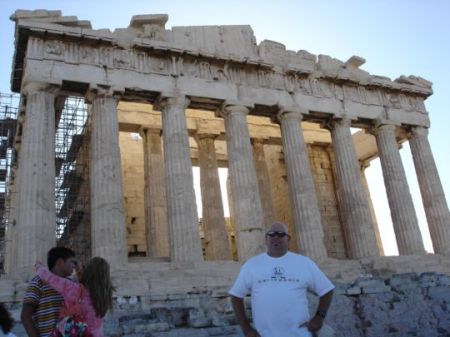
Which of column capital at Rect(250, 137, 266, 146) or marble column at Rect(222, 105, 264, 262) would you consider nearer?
marble column at Rect(222, 105, 264, 262)

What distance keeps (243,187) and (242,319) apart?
1370 centimetres

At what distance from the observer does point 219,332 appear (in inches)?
390

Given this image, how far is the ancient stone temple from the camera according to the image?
1544 cm

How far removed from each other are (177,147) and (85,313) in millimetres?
13465

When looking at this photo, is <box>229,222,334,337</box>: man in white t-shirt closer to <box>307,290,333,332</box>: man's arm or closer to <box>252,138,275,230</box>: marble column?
<box>307,290,333,332</box>: man's arm

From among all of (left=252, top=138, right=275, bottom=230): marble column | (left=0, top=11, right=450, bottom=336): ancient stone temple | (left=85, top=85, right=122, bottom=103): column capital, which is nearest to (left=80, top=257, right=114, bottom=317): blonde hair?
(left=0, top=11, right=450, bottom=336): ancient stone temple

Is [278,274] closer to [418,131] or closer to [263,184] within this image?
[263,184]

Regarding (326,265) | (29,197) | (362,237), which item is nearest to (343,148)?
(362,237)

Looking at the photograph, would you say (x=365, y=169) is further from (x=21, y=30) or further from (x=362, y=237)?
(x=21, y=30)

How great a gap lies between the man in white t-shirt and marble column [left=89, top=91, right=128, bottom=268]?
1117 cm

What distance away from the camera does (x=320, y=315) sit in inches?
182

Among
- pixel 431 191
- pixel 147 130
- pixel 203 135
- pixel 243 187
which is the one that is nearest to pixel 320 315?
pixel 243 187

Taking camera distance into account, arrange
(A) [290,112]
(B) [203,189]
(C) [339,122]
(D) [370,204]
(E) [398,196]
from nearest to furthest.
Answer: (A) [290,112], (E) [398,196], (B) [203,189], (C) [339,122], (D) [370,204]

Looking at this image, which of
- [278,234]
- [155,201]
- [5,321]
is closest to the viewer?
[5,321]
